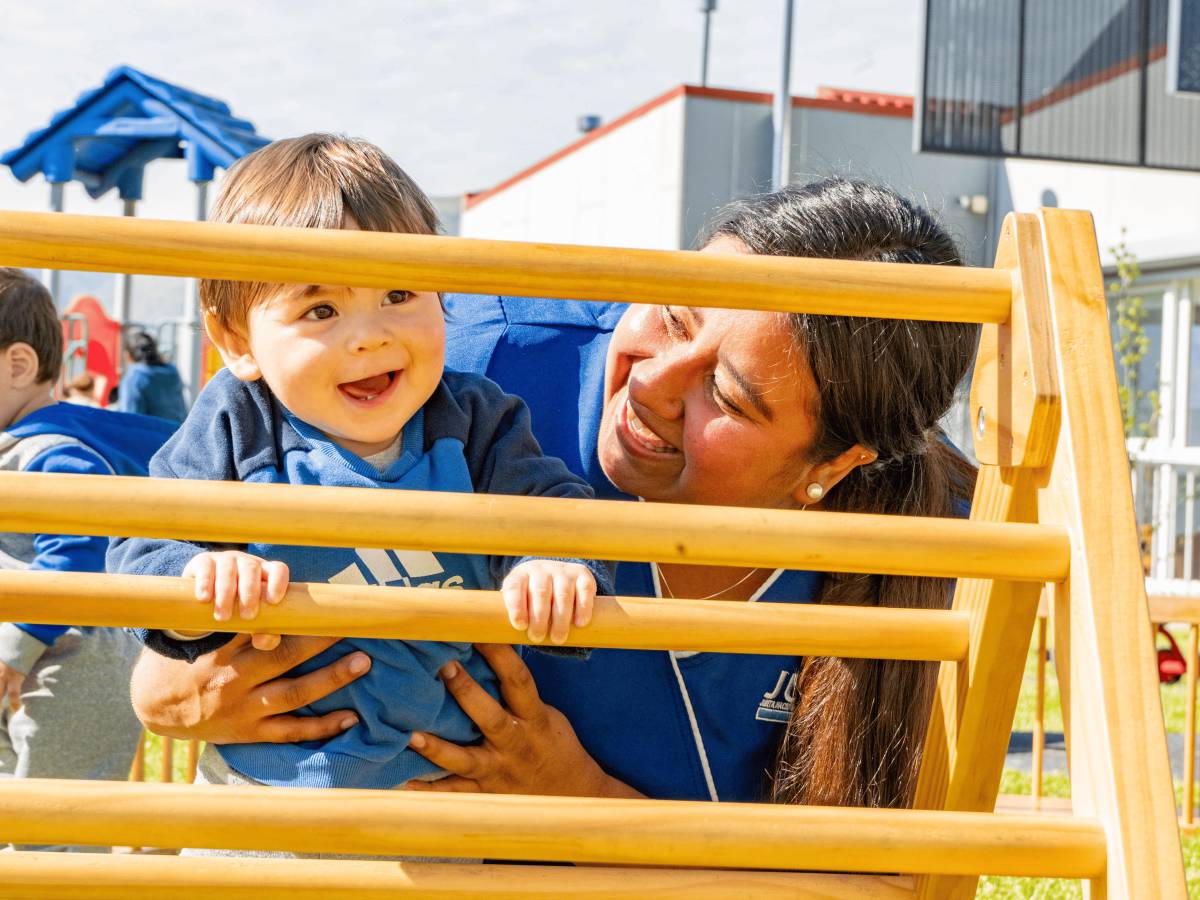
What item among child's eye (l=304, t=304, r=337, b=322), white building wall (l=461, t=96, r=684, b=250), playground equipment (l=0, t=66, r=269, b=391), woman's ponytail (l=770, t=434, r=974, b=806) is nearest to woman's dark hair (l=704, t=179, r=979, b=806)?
woman's ponytail (l=770, t=434, r=974, b=806)

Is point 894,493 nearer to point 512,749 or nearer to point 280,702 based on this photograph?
point 512,749

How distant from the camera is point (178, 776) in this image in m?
4.80

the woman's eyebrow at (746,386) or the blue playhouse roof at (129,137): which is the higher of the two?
the blue playhouse roof at (129,137)

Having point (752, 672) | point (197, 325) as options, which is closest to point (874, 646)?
point (752, 672)

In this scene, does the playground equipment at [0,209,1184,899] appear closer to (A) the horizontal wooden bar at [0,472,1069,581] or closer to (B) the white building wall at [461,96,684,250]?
(A) the horizontal wooden bar at [0,472,1069,581]

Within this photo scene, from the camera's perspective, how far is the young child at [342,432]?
5.06 feet

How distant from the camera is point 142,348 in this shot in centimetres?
925

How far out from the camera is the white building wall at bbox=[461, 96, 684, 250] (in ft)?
35.9

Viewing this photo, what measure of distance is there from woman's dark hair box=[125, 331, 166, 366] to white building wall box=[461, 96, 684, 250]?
2.41 m

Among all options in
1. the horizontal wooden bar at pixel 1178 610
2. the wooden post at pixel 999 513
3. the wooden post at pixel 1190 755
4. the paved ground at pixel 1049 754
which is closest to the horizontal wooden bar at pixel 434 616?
the wooden post at pixel 999 513

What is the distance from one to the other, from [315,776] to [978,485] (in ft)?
2.77

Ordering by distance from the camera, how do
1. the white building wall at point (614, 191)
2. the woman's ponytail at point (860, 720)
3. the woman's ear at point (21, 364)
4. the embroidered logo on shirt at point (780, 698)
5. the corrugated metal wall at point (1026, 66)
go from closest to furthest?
the woman's ponytail at point (860, 720), the embroidered logo on shirt at point (780, 698), the woman's ear at point (21, 364), the corrugated metal wall at point (1026, 66), the white building wall at point (614, 191)

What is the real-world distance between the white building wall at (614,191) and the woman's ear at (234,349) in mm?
7754

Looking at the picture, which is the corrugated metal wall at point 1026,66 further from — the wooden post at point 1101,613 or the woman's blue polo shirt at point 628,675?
the wooden post at point 1101,613
